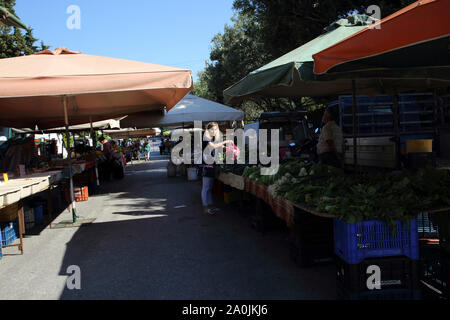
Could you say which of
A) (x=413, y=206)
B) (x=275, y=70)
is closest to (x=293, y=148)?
(x=275, y=70)

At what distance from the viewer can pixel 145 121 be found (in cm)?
1320

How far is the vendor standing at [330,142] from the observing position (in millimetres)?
7484

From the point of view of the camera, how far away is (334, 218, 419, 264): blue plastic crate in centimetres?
334

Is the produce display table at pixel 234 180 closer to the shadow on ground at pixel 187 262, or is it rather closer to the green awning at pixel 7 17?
the shadow on ground at pixel 187 262

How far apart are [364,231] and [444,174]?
51.5 inches

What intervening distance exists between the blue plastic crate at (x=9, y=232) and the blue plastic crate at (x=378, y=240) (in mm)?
5331

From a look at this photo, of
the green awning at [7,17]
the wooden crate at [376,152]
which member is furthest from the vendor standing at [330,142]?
the green awning at [7,17]

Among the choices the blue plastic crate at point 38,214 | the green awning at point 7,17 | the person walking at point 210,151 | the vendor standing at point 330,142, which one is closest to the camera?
the vendor standing at point 330,142

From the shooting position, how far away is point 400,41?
110 inches

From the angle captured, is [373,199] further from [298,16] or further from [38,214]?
[298,16]

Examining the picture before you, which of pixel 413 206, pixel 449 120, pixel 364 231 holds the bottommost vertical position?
pixel 364 231

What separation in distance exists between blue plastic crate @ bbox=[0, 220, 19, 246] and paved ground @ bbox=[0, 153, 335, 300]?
161 millimetres

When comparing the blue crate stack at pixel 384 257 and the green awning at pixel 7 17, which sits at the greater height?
the green awning at pixel 7 17

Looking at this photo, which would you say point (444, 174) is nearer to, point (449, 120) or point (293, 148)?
point (293, 148)
